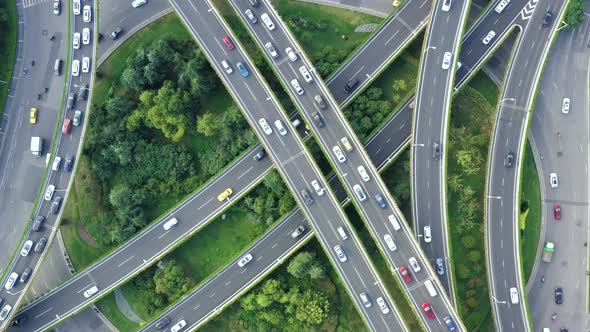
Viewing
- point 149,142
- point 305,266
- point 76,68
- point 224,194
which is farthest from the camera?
point 149,142

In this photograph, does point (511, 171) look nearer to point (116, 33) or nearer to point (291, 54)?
point (291, 54)

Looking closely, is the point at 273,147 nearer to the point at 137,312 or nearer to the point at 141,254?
the point at 141,254

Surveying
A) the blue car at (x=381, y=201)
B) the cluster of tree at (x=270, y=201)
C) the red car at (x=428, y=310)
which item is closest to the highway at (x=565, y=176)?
the red car at (x=428, y=310)

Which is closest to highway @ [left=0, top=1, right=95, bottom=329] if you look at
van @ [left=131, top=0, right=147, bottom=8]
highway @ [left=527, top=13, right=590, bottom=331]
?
van @ [left=131, top=0, right=147, bottom=8]

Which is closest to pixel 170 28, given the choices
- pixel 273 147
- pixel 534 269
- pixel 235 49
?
pixel 235 49

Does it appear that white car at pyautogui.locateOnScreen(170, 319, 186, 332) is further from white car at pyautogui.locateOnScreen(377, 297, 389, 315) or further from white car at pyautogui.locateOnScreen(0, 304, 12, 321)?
white car at pyautogui.locateOnScreen(377, 297, 389, 315)

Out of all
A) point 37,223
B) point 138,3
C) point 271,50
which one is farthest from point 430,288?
point 138,3
